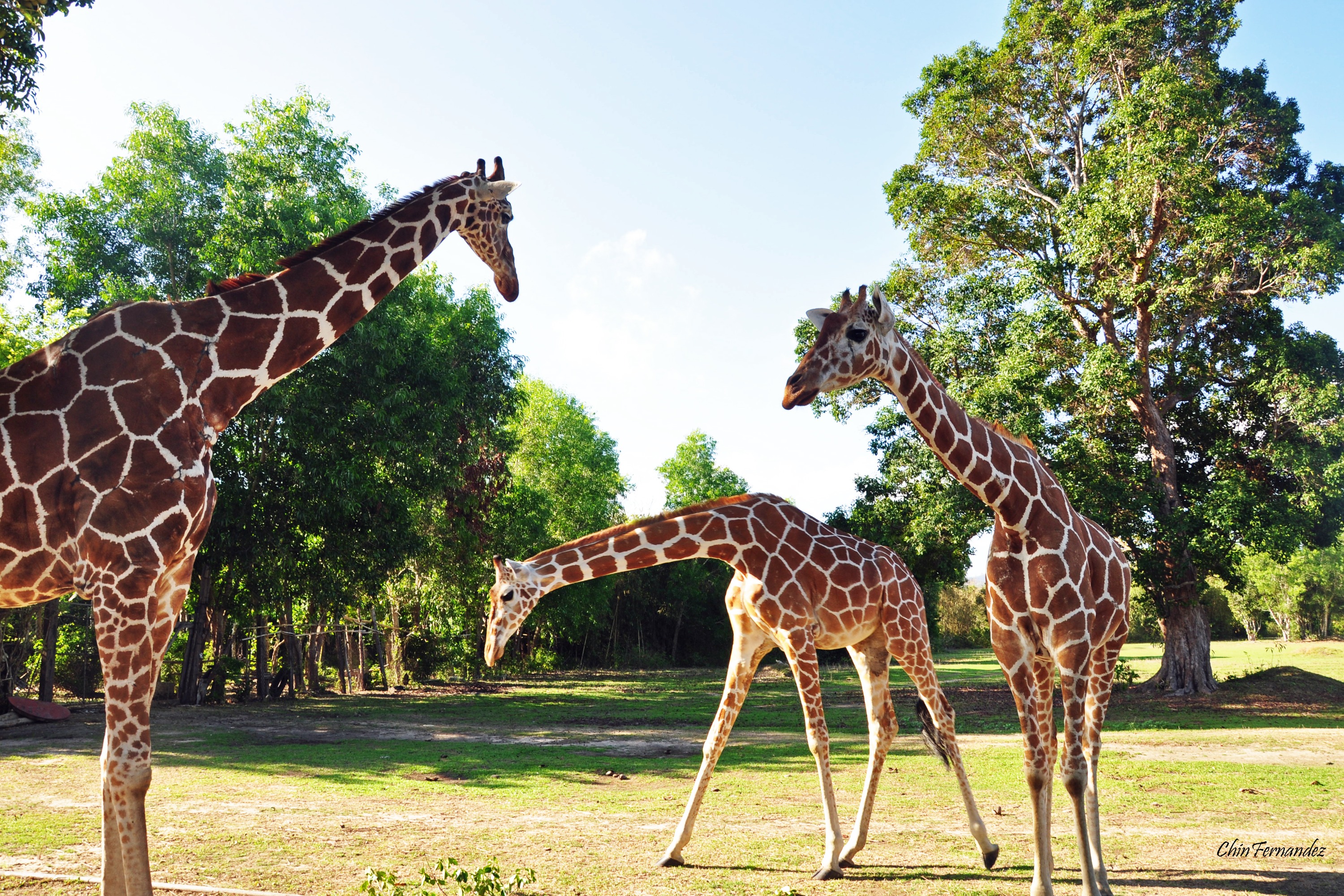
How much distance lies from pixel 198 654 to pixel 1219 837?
20.4m

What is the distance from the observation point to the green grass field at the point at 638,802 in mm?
5699

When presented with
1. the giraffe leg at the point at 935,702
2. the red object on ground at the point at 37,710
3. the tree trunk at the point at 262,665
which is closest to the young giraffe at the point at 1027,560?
the giraffe leg at the point at 935,702

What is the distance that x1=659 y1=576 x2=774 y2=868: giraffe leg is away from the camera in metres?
6.11

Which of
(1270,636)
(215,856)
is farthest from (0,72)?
(1270,636)

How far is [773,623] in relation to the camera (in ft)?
22.0

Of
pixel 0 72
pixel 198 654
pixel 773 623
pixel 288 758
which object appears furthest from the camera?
pixel 198 654

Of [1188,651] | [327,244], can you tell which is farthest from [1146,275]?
[327,244]

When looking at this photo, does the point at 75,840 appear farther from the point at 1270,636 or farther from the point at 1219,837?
the point at 1270,636

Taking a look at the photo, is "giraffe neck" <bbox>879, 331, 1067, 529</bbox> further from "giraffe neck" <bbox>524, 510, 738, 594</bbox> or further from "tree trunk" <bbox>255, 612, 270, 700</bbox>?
"tree trunk" <bbox>255, 612, 270, 700</bbox>

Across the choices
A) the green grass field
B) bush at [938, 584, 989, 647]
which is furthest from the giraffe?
bush at [938, 584, 989, 647]

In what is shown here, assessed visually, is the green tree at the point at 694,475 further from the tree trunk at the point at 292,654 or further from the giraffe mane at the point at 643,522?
the giraffe mane at the point at 643,522

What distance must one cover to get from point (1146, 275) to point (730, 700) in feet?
56.6

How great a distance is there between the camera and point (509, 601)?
21.7ft

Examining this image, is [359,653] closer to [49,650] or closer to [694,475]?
[49,650]
